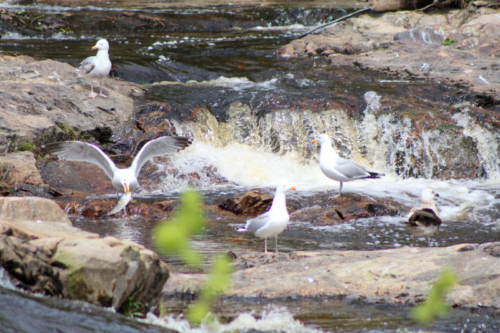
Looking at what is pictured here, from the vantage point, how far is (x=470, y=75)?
12867mm

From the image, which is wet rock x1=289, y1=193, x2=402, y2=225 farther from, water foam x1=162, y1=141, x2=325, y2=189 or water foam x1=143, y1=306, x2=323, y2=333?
water foam x1=143, y1=306, x2=323, y2=333

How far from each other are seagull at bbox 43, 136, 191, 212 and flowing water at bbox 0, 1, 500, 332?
73cm

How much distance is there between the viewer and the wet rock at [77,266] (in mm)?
3434

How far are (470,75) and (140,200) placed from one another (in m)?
8.59

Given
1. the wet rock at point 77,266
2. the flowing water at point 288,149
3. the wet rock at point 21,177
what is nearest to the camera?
the wet rock at point 77,266

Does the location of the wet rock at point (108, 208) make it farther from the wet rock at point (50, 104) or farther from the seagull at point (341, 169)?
the seagull at point (341, 169)

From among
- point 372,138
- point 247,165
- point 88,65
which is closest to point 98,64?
point 88,65

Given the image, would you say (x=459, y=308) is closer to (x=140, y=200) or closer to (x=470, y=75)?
(x=140, y=200)

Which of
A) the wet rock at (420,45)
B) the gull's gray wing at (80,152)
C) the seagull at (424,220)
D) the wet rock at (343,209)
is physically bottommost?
the wet rock at (343,209)

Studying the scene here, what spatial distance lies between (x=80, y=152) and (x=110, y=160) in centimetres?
46

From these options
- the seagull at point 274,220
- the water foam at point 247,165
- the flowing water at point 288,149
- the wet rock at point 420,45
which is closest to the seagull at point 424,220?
the flowing water at point 288,149

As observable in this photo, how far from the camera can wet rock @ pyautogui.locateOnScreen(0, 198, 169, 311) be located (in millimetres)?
3434

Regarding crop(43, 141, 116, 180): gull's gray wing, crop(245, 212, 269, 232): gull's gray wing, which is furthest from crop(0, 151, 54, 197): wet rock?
crop(245, 212, 269, 232): gull's gray wing

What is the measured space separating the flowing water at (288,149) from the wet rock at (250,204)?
31 cm
